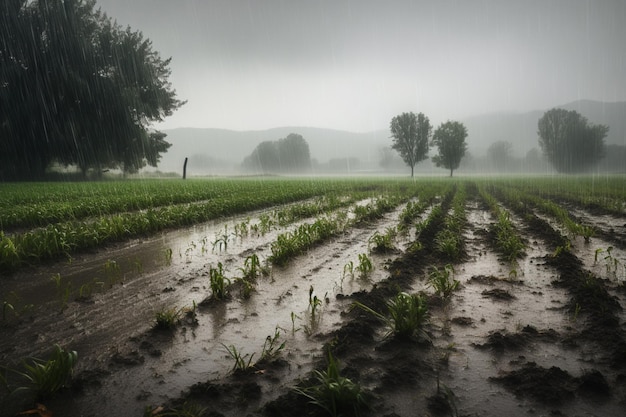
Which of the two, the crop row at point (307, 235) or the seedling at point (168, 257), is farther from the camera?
the crop row at point (307, 235)

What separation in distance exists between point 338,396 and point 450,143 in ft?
237

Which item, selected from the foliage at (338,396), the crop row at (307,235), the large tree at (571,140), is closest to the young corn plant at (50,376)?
the foliage at (338,396)

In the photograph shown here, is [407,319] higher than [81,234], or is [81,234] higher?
[81,234]

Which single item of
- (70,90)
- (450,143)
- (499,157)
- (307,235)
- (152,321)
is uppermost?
(70,90)

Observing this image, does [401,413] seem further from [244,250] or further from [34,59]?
[34,59]

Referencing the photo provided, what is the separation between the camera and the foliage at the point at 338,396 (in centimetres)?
208

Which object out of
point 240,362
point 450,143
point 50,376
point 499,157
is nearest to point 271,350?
point 240,362

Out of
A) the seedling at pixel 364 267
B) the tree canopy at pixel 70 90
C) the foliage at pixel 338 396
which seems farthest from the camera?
the tree canopy at pixel 70 90

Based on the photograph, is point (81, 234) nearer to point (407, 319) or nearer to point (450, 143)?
point (407, 319)

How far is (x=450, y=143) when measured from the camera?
6612 cm

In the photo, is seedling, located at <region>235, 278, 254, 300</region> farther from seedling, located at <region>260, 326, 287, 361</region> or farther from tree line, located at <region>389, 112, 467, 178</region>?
tree line, located at <region>389, 112, 467, 178</region>

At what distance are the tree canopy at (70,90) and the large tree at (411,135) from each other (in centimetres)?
4641

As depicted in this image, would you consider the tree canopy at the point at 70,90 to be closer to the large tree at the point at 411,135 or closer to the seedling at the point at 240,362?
the seedling at the point at 240,362

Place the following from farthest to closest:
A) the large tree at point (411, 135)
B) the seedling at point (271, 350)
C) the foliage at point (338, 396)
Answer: the large tree at point (411, 135) → the seedling at point (271, 350) → the foliage at point (338, 396)
